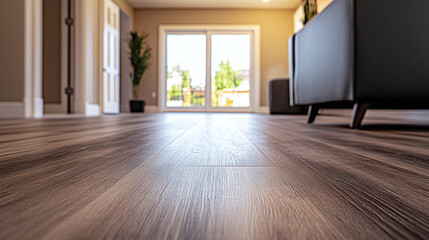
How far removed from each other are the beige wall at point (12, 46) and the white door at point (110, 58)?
217 centimetres

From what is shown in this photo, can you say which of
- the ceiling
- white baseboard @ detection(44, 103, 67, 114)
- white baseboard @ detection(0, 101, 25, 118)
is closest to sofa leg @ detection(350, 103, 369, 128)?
white baseboard @ detection(0, 101, 25, 118)

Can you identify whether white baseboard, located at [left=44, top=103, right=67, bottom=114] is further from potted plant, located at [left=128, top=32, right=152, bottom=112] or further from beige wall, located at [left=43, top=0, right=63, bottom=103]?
potted plant, located at [left=128, top=32, right=152, bottom=112]

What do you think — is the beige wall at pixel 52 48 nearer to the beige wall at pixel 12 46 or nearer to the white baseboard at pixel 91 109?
the white baseboard at pixel 91 109

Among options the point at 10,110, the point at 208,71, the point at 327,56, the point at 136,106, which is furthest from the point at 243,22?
the point at 327,56

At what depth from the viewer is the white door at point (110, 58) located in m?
5.16

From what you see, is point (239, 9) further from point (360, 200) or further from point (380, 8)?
point (360, 200)

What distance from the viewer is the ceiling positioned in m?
6.77

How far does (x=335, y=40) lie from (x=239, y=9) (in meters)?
5.80

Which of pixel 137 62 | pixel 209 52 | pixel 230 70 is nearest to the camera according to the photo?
pixel 137 62

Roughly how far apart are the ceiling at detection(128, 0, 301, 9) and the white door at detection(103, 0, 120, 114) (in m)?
1.23

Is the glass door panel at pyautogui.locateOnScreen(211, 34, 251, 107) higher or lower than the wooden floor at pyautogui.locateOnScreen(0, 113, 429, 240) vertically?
higher

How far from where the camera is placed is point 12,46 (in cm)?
289

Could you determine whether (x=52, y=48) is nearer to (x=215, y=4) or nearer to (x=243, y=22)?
(x=215, y=4)

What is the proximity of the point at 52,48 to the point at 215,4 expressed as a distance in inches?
140
